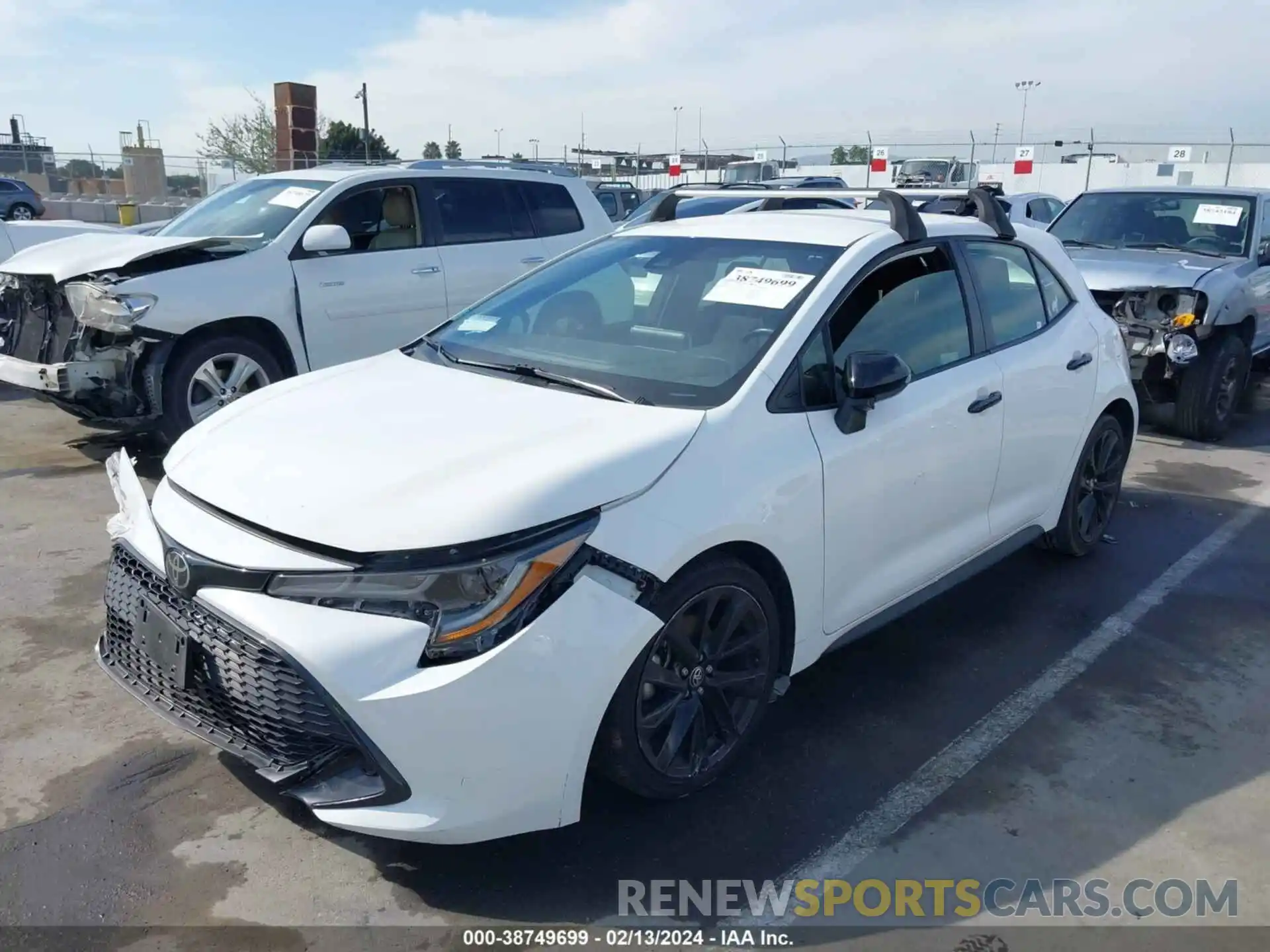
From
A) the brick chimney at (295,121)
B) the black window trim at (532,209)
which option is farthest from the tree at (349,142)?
the black window trim at (532,209)

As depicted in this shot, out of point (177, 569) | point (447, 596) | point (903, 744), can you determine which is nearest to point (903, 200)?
point (903, 744)

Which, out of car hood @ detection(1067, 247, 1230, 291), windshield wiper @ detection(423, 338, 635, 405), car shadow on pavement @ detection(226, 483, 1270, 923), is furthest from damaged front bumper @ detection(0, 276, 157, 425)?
car hood @ detection(1067, 247, 1230, 291)

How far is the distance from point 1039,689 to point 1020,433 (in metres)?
1.07

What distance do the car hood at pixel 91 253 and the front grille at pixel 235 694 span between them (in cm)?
392

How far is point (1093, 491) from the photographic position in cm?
534

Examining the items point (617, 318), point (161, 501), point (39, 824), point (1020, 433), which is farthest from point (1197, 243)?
point (39, 824)

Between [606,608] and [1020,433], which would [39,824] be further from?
[1020,433]

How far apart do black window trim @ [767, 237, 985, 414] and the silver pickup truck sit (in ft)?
12.5

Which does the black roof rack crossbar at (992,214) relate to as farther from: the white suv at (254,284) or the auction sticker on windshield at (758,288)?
the white suv at (254,284)

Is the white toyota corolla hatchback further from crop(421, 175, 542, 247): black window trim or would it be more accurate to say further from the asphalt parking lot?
crop(421, 175, 542, 247): black window trim

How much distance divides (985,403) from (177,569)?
2960mm

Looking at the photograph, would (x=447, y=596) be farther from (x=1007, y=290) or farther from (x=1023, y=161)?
(x=1023, y=161)

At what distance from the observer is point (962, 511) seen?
4.14 m

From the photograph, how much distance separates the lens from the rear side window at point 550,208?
826cm
